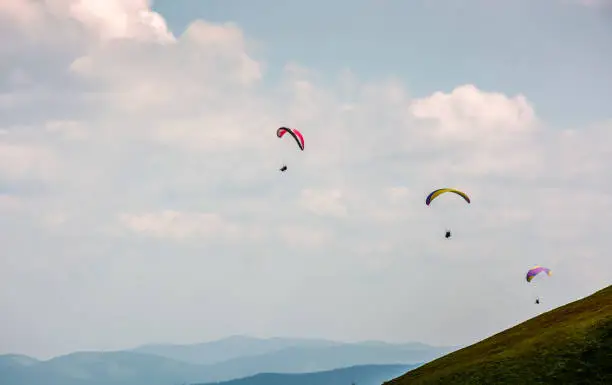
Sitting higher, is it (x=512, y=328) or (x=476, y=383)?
(x=512, y=328)

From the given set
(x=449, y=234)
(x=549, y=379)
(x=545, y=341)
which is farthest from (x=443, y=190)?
(x=549, y=379)

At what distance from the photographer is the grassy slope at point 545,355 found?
62938 millimetres

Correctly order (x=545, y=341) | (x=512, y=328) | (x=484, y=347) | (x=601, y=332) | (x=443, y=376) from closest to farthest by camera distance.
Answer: (x=601, y=332), (x=545, y=341), (x=443, y=376), (x=484, y=347), (x=512, y=328)

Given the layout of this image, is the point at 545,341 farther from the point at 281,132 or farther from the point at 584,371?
the point at 281,132

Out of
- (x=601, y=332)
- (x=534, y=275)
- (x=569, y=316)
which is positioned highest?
(x=534, y=275)

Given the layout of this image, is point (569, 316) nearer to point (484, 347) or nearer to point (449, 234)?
point (484, 347)

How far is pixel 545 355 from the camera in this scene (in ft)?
223

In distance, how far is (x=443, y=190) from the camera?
3130 inches

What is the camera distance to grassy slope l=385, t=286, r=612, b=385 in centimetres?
6294

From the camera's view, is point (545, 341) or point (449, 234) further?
point (449, 234)

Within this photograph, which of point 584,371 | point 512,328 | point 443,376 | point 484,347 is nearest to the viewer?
point 584,371

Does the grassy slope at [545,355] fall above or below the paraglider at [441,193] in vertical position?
below

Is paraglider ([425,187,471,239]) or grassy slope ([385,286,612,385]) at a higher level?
paraglider ([425,187,471,239])

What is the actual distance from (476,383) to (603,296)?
2492 centimetres
